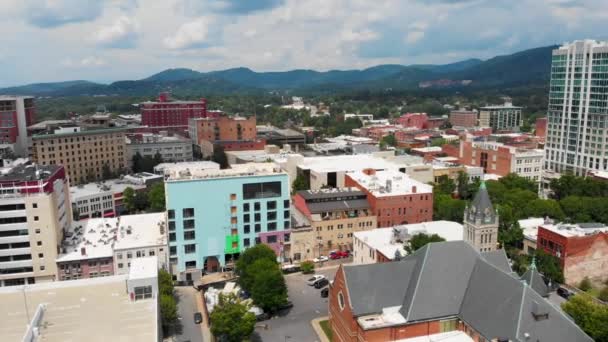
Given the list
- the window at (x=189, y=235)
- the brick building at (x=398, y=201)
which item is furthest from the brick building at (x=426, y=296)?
the brick building at (x=398, y=201)

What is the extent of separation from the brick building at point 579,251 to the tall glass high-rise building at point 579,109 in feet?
176

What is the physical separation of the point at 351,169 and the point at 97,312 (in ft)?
210

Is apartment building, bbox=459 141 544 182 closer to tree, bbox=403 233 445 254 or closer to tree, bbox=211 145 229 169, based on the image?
tree, bbox=403 233 445 254

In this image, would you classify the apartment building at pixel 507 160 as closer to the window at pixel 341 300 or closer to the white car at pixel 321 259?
the white car at pixel 321 259

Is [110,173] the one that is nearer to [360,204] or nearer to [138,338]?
[360,204]

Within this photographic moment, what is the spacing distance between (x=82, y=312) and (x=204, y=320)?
1439cm

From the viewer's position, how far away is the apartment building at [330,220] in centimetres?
7194

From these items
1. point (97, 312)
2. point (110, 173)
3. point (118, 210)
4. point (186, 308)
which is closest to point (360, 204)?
point (186, 308)

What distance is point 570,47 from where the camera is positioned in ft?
359

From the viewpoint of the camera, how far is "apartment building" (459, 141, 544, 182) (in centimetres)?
11094

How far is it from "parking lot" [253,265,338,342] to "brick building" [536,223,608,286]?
28.9 metres

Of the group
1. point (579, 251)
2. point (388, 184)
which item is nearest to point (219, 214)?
point (388, 184)

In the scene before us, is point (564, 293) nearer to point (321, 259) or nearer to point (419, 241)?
point (419, 241)

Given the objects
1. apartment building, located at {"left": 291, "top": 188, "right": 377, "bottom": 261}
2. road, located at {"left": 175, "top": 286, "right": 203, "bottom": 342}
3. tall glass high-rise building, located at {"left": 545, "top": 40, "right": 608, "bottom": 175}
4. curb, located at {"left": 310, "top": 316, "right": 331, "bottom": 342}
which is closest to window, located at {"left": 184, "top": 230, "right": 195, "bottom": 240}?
road, located at {"left": 175, "top": 286, "right": 203, "bottom": 342}
